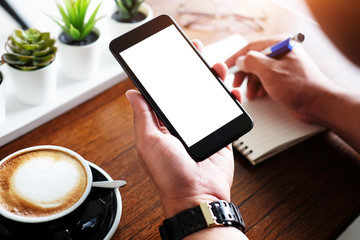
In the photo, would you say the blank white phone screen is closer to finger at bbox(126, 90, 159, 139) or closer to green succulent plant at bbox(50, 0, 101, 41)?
finger at bbox(126, 90, 159, 139)

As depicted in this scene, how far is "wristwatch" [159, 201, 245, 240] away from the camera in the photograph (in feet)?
1.57

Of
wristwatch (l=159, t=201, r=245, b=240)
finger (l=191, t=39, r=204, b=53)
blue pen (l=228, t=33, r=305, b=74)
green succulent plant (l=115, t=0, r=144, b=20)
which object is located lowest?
wristwatch (l=159, t=201, r=245, b=240)

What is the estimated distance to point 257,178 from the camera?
0.64 m

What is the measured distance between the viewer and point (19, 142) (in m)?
0.63

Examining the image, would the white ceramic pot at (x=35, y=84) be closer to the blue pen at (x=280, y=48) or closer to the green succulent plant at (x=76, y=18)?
the green succulent plant at (x=76, y=18)

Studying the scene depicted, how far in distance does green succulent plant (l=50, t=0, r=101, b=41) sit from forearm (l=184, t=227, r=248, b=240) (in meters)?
0.43

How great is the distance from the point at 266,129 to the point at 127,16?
15.6 inches

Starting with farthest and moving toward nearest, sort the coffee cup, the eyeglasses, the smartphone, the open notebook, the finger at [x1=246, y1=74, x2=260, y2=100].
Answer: the eyeglasses → the finger at [x1=246, y1=74, x2=260, y2=100] → the open notebook → the smartphone → the coffee cup

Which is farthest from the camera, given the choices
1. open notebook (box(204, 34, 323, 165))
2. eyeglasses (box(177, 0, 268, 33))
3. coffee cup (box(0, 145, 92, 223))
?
eyeglasses (box(177, 0, 268, 33))

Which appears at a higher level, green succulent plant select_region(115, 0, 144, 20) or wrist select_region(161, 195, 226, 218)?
green succulent plant select_region(115, 0, 144, 20)

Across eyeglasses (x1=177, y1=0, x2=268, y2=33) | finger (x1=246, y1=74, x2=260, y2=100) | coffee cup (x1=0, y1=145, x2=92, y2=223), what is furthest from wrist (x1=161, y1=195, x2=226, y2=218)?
eyeglasses (x1=177, y1=0, x2=268, y2=33)

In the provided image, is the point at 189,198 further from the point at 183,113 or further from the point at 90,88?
the point at 90,88

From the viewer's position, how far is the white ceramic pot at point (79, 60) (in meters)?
0.66

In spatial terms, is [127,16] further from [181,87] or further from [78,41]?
[181,87]
